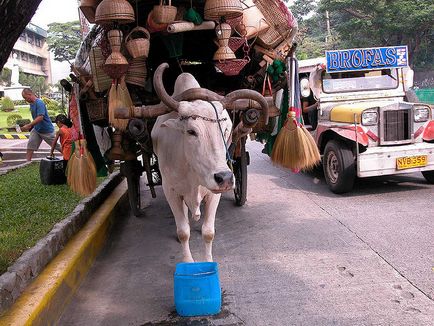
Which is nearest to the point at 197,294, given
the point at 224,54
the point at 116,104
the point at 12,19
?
the point at 116,104

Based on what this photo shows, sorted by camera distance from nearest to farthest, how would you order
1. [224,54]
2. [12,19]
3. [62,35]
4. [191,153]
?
1. [12,19]
2. [191,153]
3. [224,54]
4. [62,35]

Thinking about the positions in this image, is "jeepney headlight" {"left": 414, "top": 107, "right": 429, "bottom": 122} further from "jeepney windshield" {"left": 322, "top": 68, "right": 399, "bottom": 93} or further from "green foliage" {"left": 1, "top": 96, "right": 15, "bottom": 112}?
"green foliage" {"left": 1, "top": 96, "right": 15, "bottom": 112}

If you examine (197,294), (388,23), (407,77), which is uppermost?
(388,23)

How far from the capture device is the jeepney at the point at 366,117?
660cm

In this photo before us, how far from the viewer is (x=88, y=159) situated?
4.54 meters

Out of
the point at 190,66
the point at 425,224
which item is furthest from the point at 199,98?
the point at 425,224

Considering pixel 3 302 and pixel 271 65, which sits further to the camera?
pixel 271 65

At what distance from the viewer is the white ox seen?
3.34 m

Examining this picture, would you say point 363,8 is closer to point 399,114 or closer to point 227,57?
point 399,114

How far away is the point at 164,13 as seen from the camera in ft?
12.6

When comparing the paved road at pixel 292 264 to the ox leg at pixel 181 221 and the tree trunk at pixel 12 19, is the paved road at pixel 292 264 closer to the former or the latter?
the ox leg at pixel 181 221

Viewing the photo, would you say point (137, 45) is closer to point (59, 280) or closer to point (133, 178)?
point (59, 280)

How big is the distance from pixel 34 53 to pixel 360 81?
69837 millimetres

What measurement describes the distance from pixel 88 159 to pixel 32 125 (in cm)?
497
